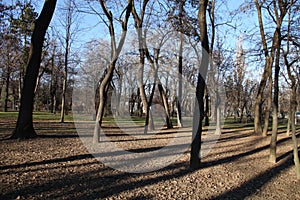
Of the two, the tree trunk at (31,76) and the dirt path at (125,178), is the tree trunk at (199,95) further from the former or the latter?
the tree trunk at (31,76)

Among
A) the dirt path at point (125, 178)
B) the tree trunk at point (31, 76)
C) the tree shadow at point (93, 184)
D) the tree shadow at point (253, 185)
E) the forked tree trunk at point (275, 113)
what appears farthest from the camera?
the tree trunk at point (31, 76)

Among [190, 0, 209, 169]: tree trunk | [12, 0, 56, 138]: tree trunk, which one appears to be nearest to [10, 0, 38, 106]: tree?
[12, 0, 56, 138]: tree trunk

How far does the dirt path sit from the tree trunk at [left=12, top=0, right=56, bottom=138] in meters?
0.82

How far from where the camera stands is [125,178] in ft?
19.5

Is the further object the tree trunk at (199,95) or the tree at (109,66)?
the tree at (109,66)

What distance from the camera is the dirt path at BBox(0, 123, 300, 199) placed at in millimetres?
4820

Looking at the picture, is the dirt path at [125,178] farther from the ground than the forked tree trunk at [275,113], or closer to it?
closer to it

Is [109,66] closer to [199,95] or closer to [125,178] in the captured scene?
[199,95]

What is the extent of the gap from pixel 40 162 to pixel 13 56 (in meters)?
20.5

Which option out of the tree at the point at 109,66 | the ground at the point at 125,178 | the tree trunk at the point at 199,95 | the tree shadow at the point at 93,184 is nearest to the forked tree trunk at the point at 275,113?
the ground at the point at 125,178

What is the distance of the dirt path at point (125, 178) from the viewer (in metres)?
4.82

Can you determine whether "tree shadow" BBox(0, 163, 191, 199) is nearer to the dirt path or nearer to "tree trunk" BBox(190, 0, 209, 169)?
the dirt path

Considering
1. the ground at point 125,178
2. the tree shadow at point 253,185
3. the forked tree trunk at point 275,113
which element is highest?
the forked tree trunk at point 275,113

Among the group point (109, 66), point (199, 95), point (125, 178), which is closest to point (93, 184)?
point (125, 178)
